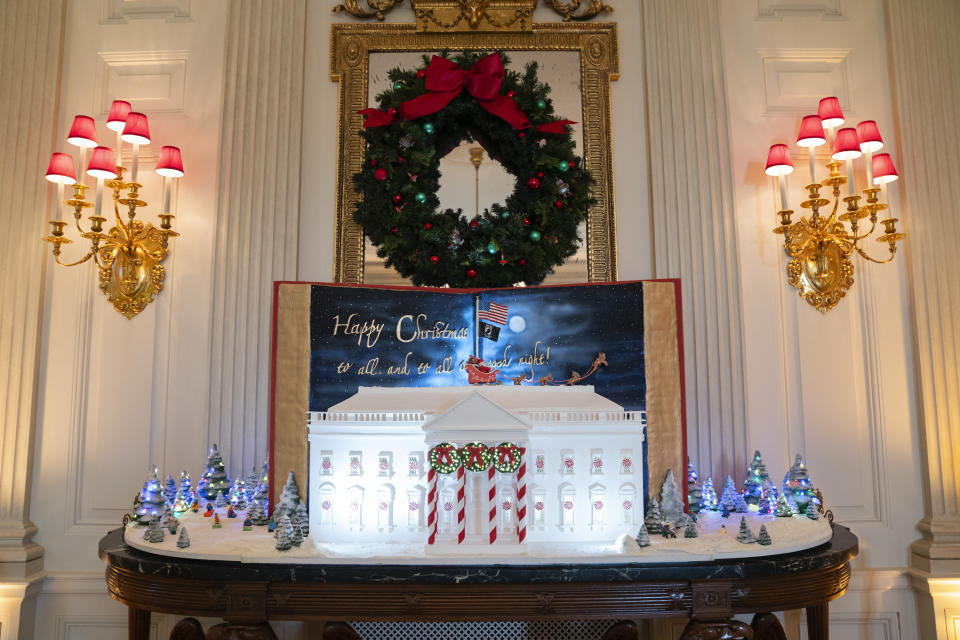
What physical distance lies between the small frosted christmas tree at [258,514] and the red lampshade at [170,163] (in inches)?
77.2

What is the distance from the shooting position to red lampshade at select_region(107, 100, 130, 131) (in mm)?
3689

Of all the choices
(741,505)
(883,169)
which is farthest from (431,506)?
(883,169)

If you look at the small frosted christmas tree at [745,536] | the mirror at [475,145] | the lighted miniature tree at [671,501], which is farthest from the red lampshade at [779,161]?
the small frosted christmas tree at [745,536]

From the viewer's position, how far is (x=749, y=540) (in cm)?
262

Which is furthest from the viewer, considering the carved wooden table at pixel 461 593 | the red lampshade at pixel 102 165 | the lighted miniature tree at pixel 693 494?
the red lampshade at pixel 102 165

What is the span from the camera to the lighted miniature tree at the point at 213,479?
3.34m

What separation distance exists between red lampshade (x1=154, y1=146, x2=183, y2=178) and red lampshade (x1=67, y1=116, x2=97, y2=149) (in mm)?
362

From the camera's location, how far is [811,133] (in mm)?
3701

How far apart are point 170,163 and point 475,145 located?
5.82 ft

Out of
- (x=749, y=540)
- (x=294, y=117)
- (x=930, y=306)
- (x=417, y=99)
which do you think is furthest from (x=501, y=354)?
(x=930, y=306)

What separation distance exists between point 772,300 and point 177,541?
342 centimetres

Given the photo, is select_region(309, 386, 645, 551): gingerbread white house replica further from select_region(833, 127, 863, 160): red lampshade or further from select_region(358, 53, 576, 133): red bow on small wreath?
select_region(833, 127, 863, 160): red lampshade

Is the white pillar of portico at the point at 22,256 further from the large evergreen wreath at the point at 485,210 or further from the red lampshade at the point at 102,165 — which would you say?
the large evergreen wreath at the point at 485,210

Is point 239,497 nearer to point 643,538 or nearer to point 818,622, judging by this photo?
point 643,538
